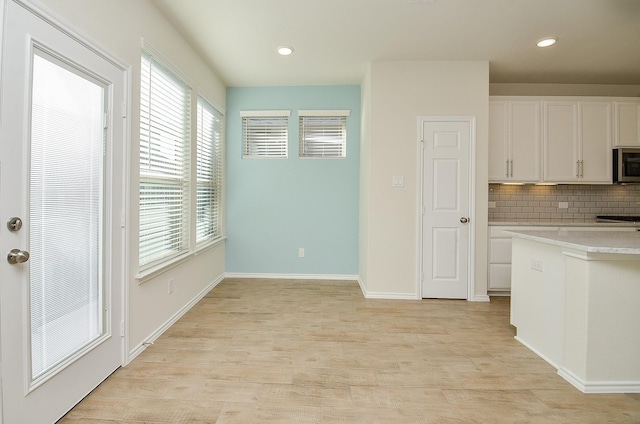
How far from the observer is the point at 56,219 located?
1.58 meters

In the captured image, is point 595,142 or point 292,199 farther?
point 292,199

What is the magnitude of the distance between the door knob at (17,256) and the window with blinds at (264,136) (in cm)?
323

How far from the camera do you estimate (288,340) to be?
253 centimetres

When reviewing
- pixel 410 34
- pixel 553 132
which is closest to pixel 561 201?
pixel 553 132

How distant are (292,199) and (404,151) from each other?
67.7 inches

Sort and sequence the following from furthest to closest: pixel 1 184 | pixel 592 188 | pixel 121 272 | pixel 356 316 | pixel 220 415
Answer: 1. pixel 592 188
2. pixel 356 316
3. pixel 121 272
4. pixel 220 415
5. pixel 1 184

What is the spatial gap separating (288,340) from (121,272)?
137 centimetres

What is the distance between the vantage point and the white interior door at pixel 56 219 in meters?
1.33

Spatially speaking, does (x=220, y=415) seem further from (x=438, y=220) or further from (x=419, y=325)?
(x=438, y=220)

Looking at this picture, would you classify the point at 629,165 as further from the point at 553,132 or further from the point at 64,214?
the point at 64,214

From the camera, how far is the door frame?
140 inches

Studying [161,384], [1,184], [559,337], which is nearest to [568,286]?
[559,337]

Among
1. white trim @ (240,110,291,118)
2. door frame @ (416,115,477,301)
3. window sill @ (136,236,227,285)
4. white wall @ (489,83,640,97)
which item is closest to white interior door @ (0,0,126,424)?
window sill @ (136,236,227,285)

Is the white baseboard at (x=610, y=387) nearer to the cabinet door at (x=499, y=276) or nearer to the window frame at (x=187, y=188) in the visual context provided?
the cabinet door at (x=499, y=276)
